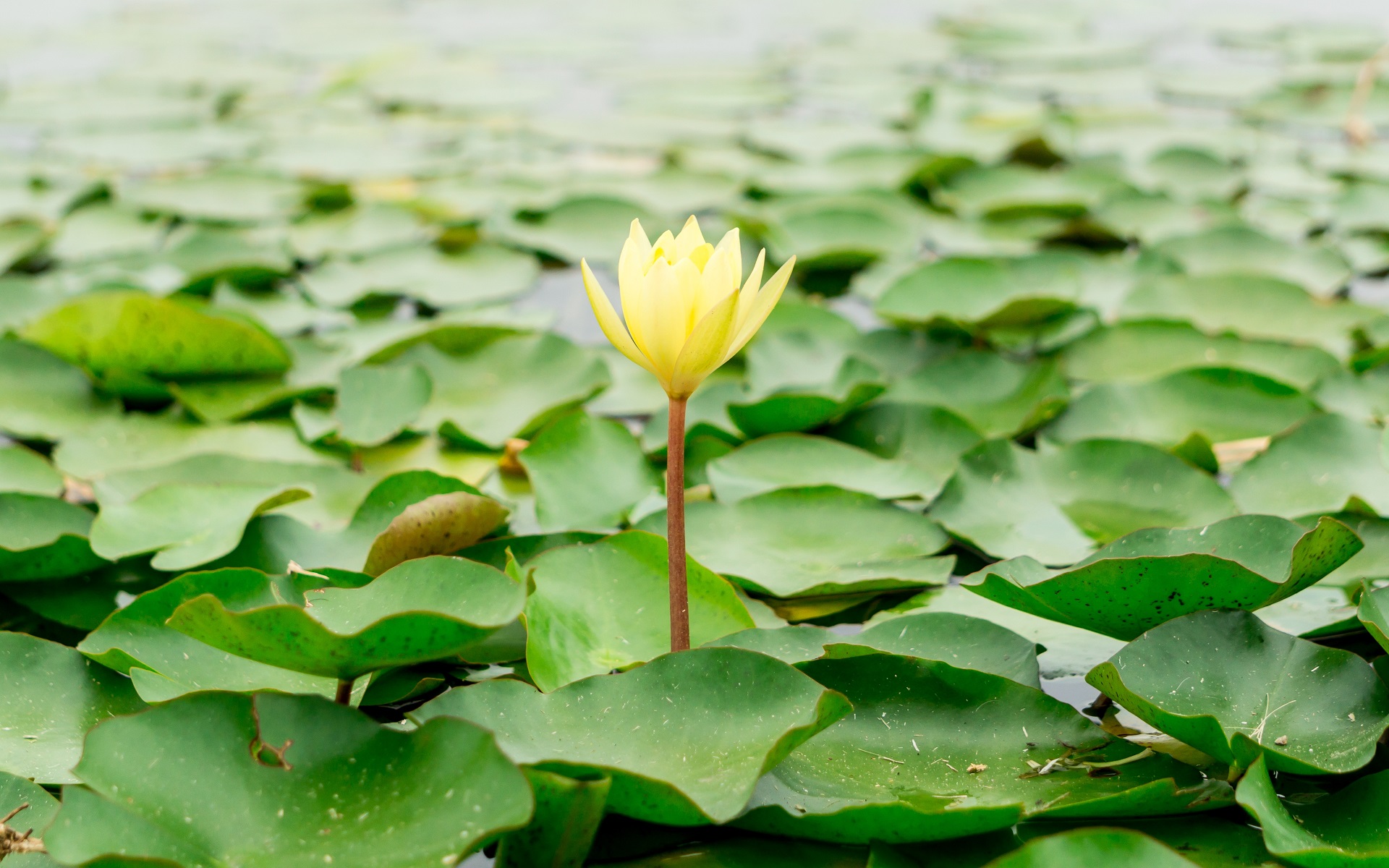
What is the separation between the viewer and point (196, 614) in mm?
683

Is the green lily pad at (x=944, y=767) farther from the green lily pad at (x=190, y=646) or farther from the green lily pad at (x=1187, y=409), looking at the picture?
the green lily pad at (x=1187, y=409)

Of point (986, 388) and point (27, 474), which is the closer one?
point (27, 474)

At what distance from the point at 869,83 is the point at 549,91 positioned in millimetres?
950

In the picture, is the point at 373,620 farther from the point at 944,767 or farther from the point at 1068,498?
the point at 1068,498

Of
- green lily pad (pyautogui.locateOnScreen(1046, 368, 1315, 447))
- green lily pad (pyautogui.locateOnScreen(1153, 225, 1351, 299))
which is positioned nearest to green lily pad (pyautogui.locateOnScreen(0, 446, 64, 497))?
green lily pad (pyautogui.locateOnScreen(1046, 368, 1315, 447))

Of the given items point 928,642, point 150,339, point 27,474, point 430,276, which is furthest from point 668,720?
point 430,276

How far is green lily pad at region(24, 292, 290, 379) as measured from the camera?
1349 millimetres

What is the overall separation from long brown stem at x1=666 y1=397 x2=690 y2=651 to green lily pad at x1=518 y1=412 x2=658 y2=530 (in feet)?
1.09

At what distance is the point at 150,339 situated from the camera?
1.36 meters

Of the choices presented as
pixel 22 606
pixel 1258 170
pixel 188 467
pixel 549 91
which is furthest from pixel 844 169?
pixel 22 606

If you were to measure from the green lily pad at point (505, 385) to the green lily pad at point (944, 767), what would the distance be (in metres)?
0.61

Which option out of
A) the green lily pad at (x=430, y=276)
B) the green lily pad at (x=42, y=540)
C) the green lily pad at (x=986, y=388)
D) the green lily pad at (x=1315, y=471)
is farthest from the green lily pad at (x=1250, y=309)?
the green lily pad at (x=42, y=540)

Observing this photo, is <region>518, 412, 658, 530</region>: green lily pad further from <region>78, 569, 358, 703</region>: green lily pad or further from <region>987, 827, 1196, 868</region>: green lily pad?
<region>987, 827, 1196, 868</region>: green lily pad

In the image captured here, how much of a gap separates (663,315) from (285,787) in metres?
0.37
